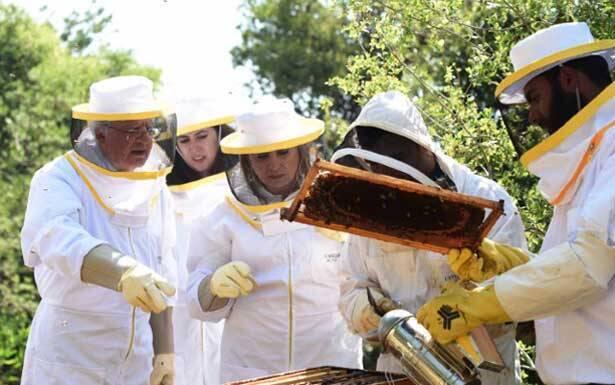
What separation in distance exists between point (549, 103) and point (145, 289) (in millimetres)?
2045

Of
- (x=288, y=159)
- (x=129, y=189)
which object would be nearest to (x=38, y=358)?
(x=129, y=189)

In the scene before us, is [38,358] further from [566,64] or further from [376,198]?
[566,64]

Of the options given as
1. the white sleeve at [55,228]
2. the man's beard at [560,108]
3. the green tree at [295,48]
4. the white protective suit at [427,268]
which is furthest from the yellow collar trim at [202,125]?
the green tree at [295,48]

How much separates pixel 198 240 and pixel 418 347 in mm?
2082

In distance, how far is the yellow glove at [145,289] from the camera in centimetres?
520

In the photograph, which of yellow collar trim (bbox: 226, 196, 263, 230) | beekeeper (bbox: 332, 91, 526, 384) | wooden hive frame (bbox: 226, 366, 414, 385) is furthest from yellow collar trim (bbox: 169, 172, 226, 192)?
wooden hive frame (bbox: 226, 366, 414, 385)

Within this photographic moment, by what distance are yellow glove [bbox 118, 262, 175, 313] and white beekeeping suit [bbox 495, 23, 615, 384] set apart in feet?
5.90

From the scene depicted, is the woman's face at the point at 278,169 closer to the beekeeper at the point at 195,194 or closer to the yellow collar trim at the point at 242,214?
the yellow collar trim at the point at 242,214

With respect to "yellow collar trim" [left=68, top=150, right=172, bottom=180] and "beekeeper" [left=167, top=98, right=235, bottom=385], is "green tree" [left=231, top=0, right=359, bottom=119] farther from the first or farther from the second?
"yellow collar trim" [left=68, top=150, right=172, bottom=180]

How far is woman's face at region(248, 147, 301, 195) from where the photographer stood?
590cm

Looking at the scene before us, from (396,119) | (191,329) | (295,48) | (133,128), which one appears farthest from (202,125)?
(295,48)

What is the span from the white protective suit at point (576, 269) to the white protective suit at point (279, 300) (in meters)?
1.71

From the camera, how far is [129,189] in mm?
5980

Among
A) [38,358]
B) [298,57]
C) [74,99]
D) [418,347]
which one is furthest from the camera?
[298,57]
